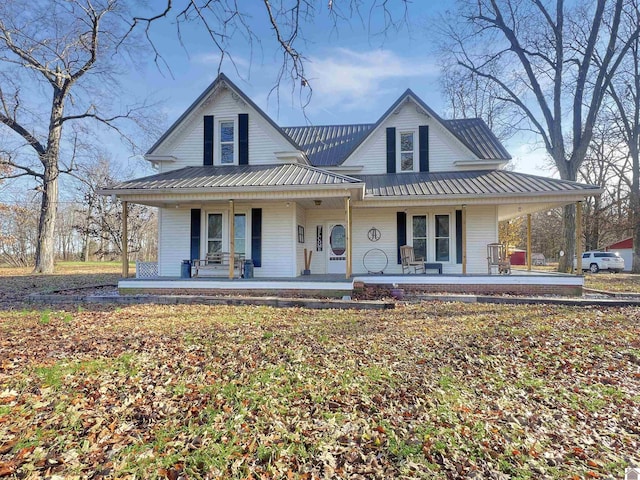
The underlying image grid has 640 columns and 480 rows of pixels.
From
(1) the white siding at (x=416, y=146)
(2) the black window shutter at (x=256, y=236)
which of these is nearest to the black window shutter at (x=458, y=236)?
(1) the white siding at (x=416, y=146)

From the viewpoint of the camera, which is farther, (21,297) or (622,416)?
(21,297)

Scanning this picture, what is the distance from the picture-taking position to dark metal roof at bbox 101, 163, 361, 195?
985cm

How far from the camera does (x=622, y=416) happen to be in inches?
129

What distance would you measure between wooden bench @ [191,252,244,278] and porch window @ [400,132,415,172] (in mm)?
7174

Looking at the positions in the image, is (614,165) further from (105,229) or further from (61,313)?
(105,229)

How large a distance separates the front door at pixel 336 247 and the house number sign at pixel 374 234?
3.16ft

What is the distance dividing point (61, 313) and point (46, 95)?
631 inches

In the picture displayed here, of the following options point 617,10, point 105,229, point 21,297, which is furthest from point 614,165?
point 105,229

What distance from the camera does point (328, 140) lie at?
15.5 meters

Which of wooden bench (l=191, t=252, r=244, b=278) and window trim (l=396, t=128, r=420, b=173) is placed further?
window trim (l=396, t=128, r=420, b=173)

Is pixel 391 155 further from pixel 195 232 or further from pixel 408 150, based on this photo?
pixel 195 232

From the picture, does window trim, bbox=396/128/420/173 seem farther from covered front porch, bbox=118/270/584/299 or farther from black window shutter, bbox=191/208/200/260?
black window shutter, bbox=191/208/200/260

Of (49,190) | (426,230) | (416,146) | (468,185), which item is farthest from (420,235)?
(49,190)

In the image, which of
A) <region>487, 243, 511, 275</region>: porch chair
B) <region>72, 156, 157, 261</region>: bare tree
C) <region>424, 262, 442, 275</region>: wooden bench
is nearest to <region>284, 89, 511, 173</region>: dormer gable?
<region>487, 243, 511, 275</region>: porch chair
